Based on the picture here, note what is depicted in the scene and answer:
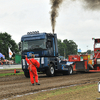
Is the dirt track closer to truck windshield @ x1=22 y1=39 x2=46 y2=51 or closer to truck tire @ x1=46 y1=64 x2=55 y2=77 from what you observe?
truck tire @ x1=46 y1=64 x2=55 y2=77

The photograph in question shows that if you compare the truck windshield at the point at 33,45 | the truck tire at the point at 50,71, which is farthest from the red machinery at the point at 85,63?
the truck windshield at the point at 33,45

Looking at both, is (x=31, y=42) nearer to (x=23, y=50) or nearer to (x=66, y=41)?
(x=23, y=50)

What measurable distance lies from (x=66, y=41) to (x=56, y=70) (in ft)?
463

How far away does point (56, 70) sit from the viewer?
1877cm

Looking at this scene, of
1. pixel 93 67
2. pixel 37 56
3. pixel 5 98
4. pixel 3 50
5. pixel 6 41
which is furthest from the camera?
pixel 6 41

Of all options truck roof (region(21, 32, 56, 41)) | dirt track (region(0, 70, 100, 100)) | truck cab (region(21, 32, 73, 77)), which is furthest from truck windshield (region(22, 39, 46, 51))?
dirt track (region(0, 70, 100, 100))

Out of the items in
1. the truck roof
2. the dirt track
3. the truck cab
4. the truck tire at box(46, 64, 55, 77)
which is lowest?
the dirt track

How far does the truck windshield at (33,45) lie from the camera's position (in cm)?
1645

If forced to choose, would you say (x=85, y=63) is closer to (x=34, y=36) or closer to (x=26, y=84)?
(x=34, y=36)

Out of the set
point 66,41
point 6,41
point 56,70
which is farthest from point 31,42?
point 66,41

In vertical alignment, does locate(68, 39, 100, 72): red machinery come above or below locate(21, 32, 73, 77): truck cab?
below

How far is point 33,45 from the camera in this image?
16.7m

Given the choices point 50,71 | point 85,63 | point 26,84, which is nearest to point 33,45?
point 50,71

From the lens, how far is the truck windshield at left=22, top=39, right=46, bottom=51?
16453mm
